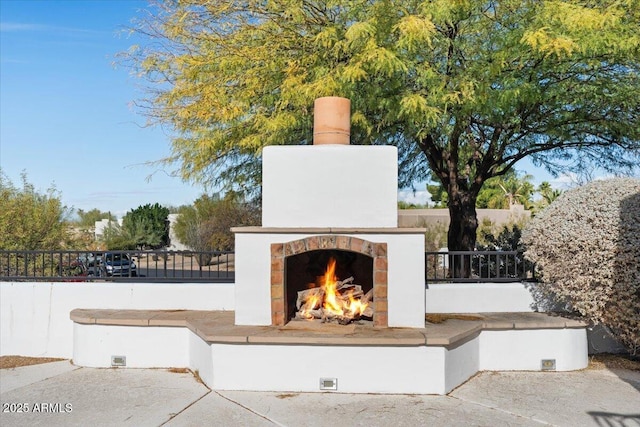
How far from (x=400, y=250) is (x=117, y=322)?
4.21m

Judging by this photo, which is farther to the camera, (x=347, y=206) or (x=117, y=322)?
(x=117, y=322)

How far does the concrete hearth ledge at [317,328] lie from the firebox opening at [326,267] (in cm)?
77

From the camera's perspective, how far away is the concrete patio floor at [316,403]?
16.5 ft

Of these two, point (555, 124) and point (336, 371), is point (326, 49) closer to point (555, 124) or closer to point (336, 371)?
point (555, 124)

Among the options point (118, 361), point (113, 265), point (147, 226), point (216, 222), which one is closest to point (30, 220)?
point (113, 265)

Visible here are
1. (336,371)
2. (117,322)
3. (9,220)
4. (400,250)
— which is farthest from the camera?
(9,220)

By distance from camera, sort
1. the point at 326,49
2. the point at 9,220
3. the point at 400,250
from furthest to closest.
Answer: the point at 9,220
the point at 326,49
the point at 400,250

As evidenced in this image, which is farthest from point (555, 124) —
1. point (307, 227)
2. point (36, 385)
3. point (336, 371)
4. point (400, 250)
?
point (36, 385)

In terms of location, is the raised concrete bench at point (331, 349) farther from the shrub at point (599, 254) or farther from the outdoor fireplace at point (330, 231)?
the shrub at point (599, 254)

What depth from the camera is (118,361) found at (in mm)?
7004

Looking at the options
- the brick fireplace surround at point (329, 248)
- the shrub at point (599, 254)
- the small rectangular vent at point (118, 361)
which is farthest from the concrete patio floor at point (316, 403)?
the brick fireplace surround at point (329, 248)

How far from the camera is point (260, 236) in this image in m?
6.50

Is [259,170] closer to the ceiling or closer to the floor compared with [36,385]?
closer to the ceiling

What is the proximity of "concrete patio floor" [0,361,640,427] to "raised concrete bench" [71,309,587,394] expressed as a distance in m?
0.17
